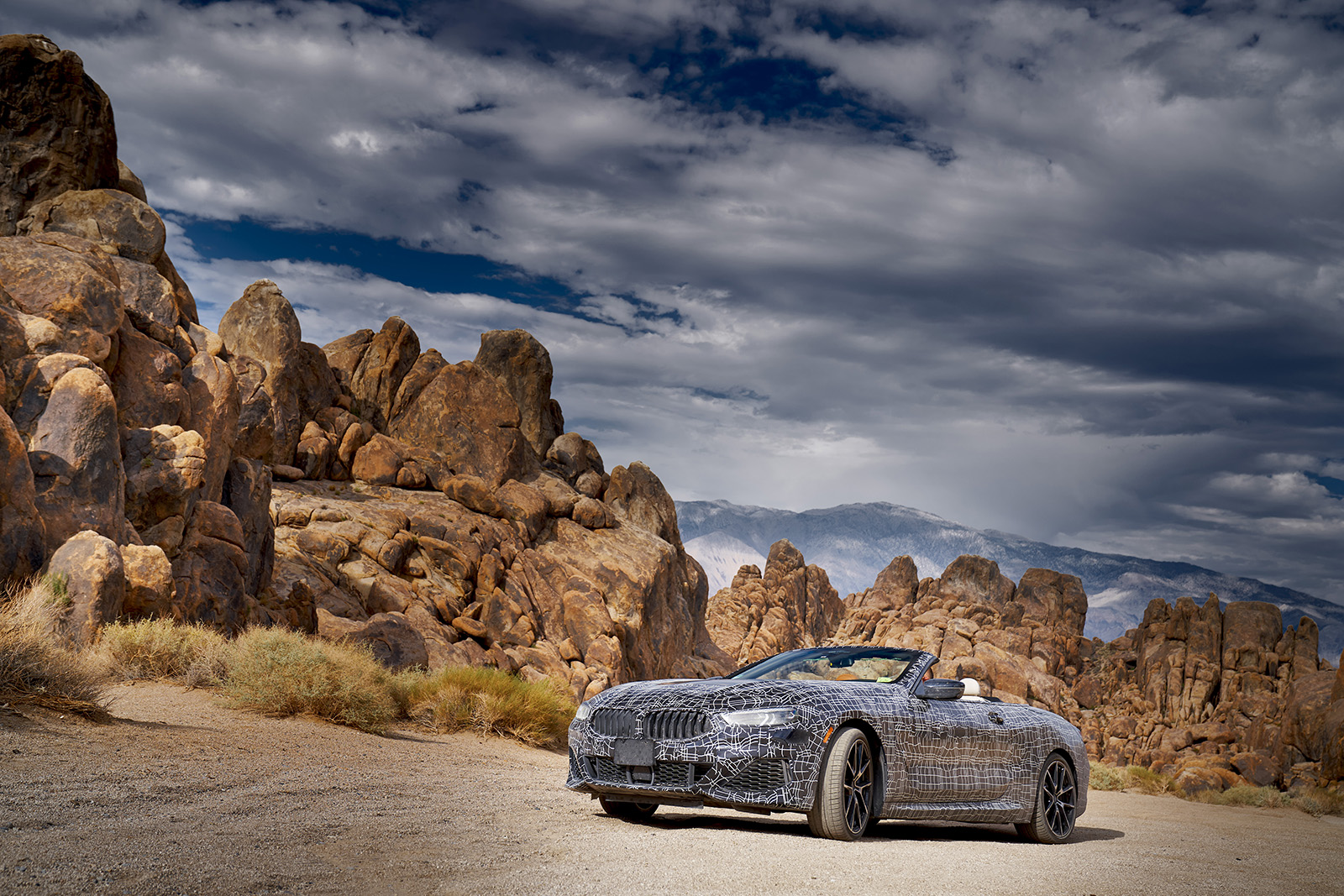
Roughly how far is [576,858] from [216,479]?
20.8 metres

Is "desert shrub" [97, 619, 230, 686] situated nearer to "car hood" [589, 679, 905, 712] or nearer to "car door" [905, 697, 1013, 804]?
"car hood" [589, 679, 905, 712]

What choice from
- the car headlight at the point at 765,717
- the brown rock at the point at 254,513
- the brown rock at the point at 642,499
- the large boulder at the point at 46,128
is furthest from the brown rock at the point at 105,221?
the brown rock at the point at 642,499

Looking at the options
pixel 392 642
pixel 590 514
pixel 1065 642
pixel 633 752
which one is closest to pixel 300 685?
pixel 633 752

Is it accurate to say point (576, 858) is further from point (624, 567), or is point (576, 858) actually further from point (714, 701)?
point (624, 567)

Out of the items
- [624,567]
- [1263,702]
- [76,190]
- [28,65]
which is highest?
[28,65]

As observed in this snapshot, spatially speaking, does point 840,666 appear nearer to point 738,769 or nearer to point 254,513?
point 738,769

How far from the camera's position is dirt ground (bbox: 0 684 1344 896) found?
4691mm

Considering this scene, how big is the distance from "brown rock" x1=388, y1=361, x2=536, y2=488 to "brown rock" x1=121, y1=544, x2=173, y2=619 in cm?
2925

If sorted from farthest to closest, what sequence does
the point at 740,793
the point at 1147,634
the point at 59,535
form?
the point at 1147,634
the point at 59,535
the point at 740,793

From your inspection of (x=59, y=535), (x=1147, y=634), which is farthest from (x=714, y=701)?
(x=1147, y=634)

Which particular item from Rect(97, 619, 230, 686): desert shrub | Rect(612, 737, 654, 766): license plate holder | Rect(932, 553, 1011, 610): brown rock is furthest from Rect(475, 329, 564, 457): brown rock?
Rect(932, 553, 1011, 610): brown rock

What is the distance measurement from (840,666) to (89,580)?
36.1 ft

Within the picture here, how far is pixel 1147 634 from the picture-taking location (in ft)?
350

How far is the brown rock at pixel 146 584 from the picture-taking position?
15531mm
